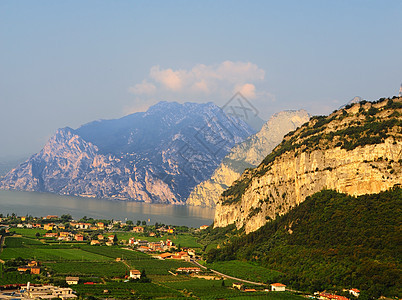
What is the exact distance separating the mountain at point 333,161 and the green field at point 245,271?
1347 centimetres

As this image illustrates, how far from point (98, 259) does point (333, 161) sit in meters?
34.1

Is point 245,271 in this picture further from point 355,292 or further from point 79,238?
point 79,238

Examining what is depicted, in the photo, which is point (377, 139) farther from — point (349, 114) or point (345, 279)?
point (345, 279)

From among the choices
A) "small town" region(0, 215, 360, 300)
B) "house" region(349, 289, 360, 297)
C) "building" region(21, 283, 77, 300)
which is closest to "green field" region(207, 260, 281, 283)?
"small town" region(0, 215, 360, 300)

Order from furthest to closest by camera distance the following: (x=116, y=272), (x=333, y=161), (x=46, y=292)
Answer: (x=333, y=161)
(x=116, y=272)
(x=46, y=292)

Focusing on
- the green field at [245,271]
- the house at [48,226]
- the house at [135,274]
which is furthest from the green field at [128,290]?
the house at [48,226]

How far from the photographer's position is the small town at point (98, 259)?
55719 millimetres

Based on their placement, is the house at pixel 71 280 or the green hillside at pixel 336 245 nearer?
the green hillside at pixel 336 245

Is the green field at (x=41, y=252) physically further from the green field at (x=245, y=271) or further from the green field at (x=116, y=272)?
the green field at (x=245, y=271)

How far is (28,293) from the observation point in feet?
167

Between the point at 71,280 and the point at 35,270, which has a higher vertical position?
the point at 35,270

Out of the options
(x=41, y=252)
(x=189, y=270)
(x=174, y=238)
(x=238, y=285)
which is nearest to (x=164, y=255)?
(x=189, y=270)

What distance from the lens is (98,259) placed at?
258 feet

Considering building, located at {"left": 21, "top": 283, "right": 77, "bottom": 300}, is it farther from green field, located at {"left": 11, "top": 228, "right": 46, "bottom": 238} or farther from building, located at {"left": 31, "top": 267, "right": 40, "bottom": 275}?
green field, located at {"left": 11, "top": 228, "right": 46, "bottom": 238}
